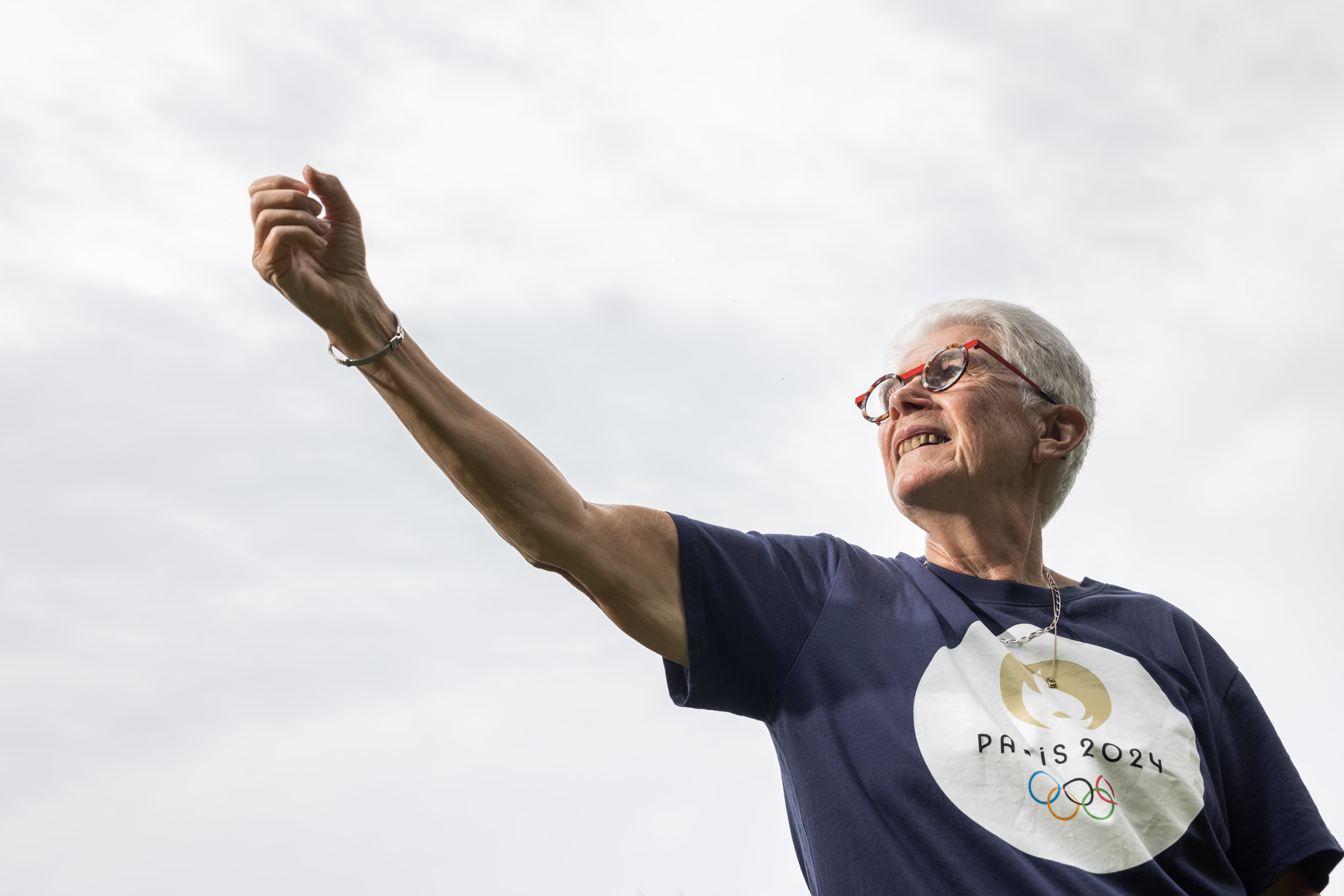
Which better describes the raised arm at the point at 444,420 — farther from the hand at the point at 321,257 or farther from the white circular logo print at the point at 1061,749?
the white circular logo print at the point at 1061,749

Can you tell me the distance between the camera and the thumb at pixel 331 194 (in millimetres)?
2715

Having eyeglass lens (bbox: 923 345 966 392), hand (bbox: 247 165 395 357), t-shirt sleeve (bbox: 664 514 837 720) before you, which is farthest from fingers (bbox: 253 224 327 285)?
eyeglass lens (bbox: 923 345 966 392)

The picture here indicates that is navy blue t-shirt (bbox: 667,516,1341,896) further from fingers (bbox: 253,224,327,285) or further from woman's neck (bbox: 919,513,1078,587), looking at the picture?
fingers (bbox: 253,224,327,285)

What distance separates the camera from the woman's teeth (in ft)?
12.8

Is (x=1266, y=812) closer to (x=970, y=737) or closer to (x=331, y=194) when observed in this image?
(x=970, y=737)

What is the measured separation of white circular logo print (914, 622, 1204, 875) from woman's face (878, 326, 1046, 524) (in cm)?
57

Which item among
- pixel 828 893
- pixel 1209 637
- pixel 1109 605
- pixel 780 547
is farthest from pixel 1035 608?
pixel 828 893

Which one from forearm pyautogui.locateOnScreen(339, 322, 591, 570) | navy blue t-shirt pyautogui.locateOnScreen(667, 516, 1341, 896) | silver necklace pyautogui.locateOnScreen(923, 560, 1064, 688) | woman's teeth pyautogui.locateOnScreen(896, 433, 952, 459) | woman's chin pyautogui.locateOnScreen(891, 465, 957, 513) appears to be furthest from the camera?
woman's teeth pyautogui.locateOnScreen(896, 433, 952, 459)

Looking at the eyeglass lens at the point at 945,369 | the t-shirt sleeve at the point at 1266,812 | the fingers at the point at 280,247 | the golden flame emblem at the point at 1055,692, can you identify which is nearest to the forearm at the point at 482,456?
the fingers at the point at 280,247

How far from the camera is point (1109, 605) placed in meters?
3.64

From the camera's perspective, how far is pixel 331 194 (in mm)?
2746

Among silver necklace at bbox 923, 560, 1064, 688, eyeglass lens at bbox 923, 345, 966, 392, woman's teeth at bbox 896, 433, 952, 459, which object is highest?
eyeglass lens at bbox 923, 345, 966, 392

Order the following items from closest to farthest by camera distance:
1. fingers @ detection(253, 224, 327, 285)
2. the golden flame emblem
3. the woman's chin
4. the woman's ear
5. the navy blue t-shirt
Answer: fingers @ detection(253, 224, 327, 285)
the navy blue t-shirt
the golden flame emblem
the woman's chin
the woman's ear

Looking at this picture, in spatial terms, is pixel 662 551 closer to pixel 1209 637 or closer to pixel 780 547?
pixel 780 547
